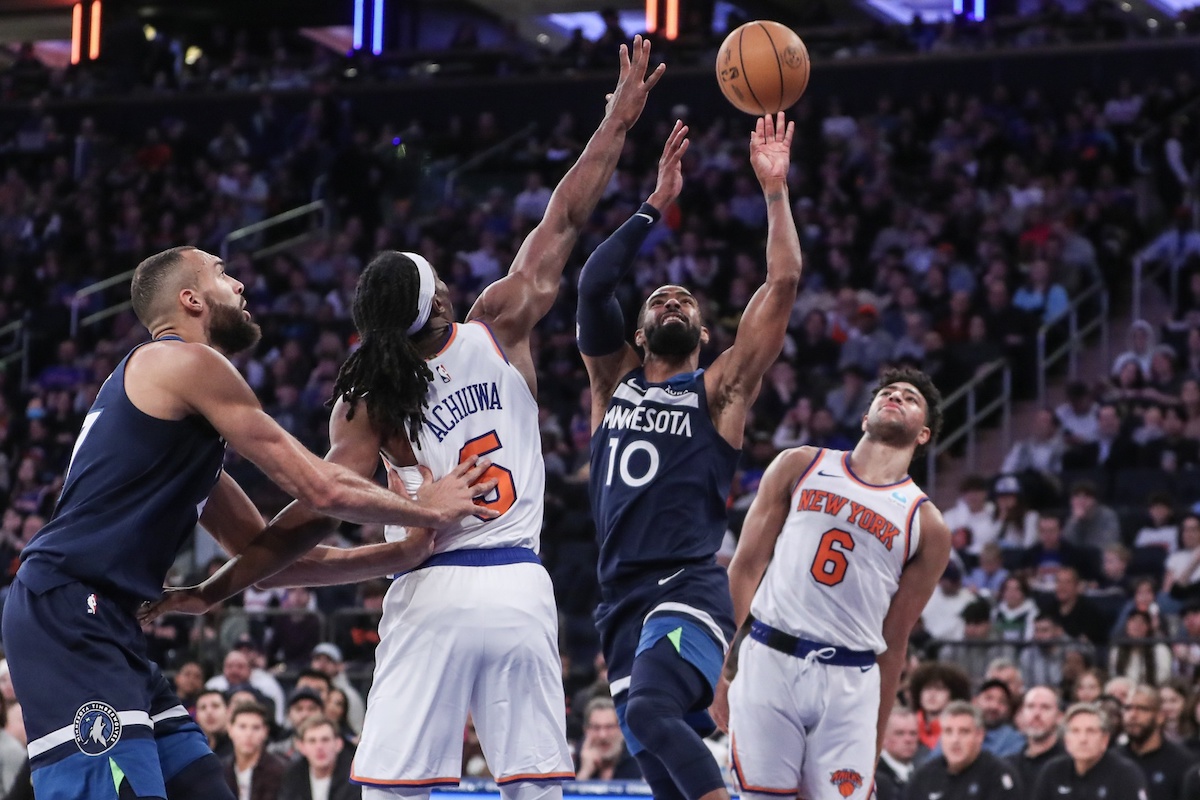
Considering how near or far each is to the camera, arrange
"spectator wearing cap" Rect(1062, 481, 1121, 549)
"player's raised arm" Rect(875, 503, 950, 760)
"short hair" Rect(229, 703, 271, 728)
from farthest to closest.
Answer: "spectator wearing cap" Rect(1062, 481, 1121, 549) < "short hair" Rect(229, 703, 271, 728) < "player's raised arm" Rect(875, 503, 950, 760)

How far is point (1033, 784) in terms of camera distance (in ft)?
33.1

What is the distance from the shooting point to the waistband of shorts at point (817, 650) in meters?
7.19

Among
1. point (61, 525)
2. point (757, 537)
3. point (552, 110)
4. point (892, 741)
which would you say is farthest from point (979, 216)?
point (61, 525)

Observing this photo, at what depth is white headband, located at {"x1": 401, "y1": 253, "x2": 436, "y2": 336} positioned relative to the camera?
559 centimetres

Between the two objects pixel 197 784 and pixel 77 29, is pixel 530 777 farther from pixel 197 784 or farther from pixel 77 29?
pixel 77 29

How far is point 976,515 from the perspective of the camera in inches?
571

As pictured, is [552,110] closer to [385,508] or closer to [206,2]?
[206,2]

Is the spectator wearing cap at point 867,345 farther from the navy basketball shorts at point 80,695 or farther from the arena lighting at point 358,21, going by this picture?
the arena lighting at point 358,21

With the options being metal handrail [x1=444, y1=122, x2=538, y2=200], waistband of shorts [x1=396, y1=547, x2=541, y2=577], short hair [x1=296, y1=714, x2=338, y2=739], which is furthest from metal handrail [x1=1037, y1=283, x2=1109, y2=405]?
waistband of shorts [x1=396, y1=547, x2=541, y2=577]

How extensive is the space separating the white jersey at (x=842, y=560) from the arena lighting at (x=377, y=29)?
2324 centimetres

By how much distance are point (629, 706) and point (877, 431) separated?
2117 millimetres

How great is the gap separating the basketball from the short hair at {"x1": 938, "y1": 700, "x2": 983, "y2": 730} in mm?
4231

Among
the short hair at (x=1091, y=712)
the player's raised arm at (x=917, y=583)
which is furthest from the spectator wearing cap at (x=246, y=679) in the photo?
the player's raised arm at (x=917, y=583)

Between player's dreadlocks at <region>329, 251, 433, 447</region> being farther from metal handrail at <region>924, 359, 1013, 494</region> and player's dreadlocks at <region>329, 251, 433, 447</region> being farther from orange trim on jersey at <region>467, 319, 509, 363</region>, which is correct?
metal handrail at <region>924, 359, 1013, 494</region>
